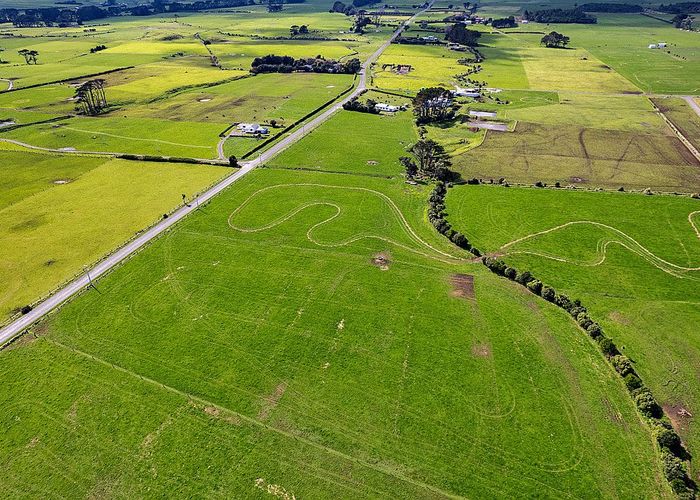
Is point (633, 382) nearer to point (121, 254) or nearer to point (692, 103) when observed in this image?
point (121, 254)

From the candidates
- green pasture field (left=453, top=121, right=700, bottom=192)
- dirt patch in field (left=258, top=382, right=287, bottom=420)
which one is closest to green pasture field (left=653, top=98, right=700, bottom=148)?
green pasture field (left=453, top=121, right=700, bottom=192)

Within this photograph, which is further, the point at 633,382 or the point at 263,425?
the point at 633,382

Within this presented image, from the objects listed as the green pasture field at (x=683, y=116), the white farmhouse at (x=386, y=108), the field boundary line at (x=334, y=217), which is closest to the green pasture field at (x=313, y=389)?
the field boundary line at (x=334, y=217)

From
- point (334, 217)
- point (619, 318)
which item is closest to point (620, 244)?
point (619, 318)

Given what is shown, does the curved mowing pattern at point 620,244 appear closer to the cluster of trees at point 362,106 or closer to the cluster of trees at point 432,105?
the cluster of trees at point 432,105

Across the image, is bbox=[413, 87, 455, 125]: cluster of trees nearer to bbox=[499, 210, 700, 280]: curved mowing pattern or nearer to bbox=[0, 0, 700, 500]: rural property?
bbox=[0, 0, 700, 500]: rural property
